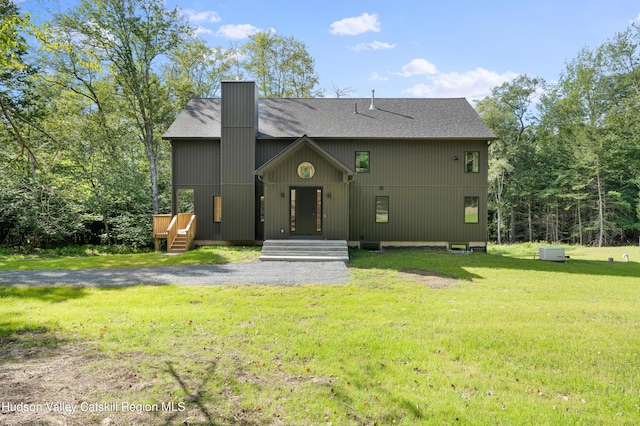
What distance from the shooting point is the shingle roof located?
1587cm

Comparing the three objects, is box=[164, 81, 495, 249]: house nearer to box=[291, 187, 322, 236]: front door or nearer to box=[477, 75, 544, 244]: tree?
box=[291, 187, 322, 236]: front door

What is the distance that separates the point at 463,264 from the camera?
12.1m

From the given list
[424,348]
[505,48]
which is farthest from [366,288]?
[505,48]

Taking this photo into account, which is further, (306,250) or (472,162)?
(472,162)

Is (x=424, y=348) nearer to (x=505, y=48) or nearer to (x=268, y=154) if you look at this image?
(x=268, y=154)

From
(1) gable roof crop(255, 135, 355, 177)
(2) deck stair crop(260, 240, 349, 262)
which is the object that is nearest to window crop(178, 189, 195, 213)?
(1) gable roof crop(255, 135, 355, 177)

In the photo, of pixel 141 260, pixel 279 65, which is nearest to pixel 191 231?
pixel 141 260

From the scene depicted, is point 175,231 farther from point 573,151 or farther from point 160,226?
point 573,151

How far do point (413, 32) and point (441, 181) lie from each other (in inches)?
255

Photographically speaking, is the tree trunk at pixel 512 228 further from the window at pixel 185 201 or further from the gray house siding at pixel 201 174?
the window at pixel 185 201

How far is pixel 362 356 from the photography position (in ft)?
14.6

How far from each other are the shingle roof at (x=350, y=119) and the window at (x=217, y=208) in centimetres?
290

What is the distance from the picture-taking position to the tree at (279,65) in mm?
28094

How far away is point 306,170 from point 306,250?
349cm
